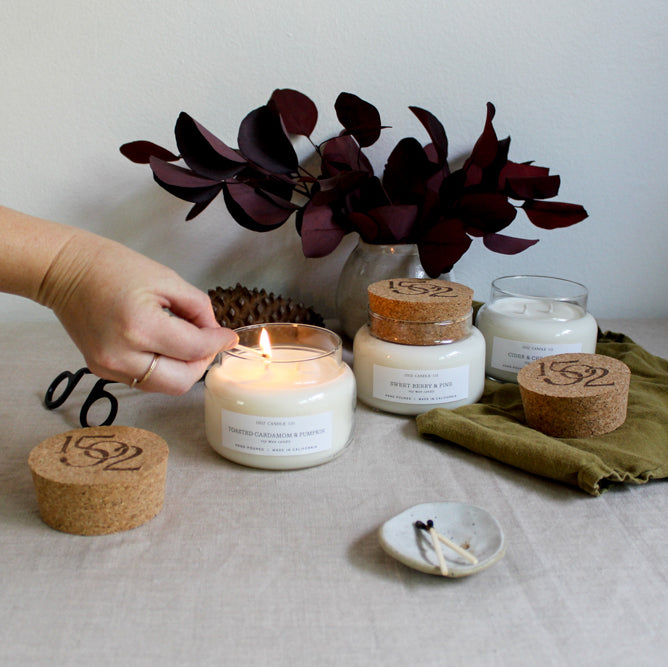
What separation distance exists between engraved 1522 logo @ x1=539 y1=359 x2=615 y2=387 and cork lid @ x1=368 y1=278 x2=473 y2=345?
0.34ft

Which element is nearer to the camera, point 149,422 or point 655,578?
point 655,578

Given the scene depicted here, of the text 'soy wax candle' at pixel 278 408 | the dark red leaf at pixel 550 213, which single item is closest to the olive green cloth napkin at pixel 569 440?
the text 'soy wax candle' at pixel 278 408

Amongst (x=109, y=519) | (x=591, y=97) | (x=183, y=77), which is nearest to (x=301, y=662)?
(x=109, y=519)

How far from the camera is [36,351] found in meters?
1.05

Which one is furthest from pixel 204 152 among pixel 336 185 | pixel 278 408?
pixel 278 408

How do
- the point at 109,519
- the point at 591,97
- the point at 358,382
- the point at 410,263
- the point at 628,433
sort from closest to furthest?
the point at 109,519 → the point at 628,433 → the point at 358,382 → the point at 410,263 → the point at 591,97

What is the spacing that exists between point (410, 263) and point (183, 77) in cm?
43

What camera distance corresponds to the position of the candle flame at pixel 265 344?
2.51ft

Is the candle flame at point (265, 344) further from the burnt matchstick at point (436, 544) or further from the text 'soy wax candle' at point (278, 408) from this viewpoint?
the burnt matchstick at point (436, 544)

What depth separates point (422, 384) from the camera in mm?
827

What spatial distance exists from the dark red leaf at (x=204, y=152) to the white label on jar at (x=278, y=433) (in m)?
0.36

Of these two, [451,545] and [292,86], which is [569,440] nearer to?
[451,545]

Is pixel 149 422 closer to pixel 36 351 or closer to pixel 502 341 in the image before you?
pixel 36 351

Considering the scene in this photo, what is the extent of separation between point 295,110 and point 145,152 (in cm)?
21
